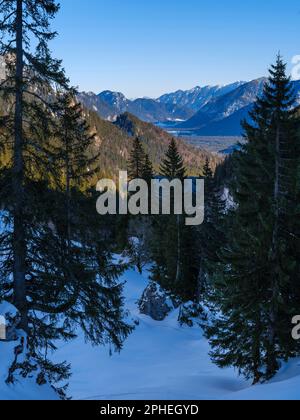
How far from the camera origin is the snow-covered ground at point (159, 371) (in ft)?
42.1

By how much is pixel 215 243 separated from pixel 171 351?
10683 mm

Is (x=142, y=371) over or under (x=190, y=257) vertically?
under

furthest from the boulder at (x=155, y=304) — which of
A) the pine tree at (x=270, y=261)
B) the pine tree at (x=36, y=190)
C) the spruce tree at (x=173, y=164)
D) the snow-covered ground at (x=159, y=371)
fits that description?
the pine tree at (x=36, y=190)

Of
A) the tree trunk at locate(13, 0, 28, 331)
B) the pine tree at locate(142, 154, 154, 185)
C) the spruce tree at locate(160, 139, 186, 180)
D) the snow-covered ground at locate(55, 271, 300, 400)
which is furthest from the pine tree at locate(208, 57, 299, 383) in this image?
the pine tree at locate(142, 154, 154, 185)

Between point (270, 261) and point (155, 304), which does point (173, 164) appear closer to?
point (155, 304)

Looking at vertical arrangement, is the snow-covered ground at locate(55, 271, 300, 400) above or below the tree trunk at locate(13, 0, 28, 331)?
below

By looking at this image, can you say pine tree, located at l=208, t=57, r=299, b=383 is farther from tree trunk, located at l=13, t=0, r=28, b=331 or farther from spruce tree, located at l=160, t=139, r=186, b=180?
spruce tree, located at l=160, t=139, r=186, b=180

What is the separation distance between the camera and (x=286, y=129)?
14656 mm

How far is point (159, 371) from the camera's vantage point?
21609 millimetres

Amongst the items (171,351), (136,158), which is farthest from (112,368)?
(136,158)

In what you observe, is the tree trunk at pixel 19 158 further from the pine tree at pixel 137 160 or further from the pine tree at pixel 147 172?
the pine tree at pixel 137 160

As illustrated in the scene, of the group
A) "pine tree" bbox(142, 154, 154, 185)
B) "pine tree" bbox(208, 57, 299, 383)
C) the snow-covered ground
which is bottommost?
the snow-covered ground

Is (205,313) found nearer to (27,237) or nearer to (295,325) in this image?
(295,325)

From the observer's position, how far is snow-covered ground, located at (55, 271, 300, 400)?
12.8 meters
